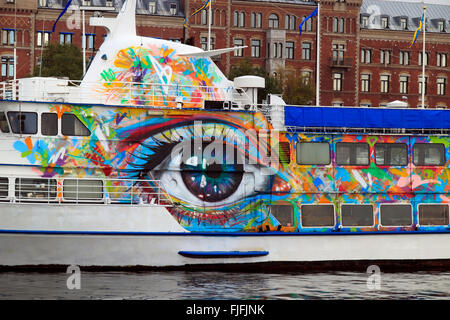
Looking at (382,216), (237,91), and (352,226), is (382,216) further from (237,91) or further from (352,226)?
(237,91)

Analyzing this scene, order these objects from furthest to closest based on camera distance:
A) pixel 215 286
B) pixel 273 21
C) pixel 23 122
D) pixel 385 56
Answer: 1. pixel 385 56
2. pixel 273 21
3. pixel 23 122
4. pixel 215 286

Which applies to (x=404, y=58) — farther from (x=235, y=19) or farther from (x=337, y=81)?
(x=235, y=19)

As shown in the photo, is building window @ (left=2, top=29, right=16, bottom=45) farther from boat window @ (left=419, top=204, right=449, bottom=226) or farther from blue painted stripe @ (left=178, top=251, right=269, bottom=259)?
boat window @ (left=419, top=204, right=449, bottom=226)

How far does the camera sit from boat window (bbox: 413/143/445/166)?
31.8 meters

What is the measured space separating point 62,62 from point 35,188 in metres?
40.4

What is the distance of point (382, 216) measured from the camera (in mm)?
31219

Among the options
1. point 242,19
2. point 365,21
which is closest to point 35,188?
point 242,19

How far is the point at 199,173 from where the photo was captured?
30.1 metres

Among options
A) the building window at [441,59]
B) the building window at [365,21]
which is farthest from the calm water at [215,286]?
the building window at [441,59]

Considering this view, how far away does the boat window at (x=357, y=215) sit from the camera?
1218 inches

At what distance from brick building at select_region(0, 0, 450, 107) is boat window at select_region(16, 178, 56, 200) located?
53933mm

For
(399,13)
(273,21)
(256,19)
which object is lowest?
(273,21)

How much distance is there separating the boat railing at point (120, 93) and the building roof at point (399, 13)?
2493 inches
